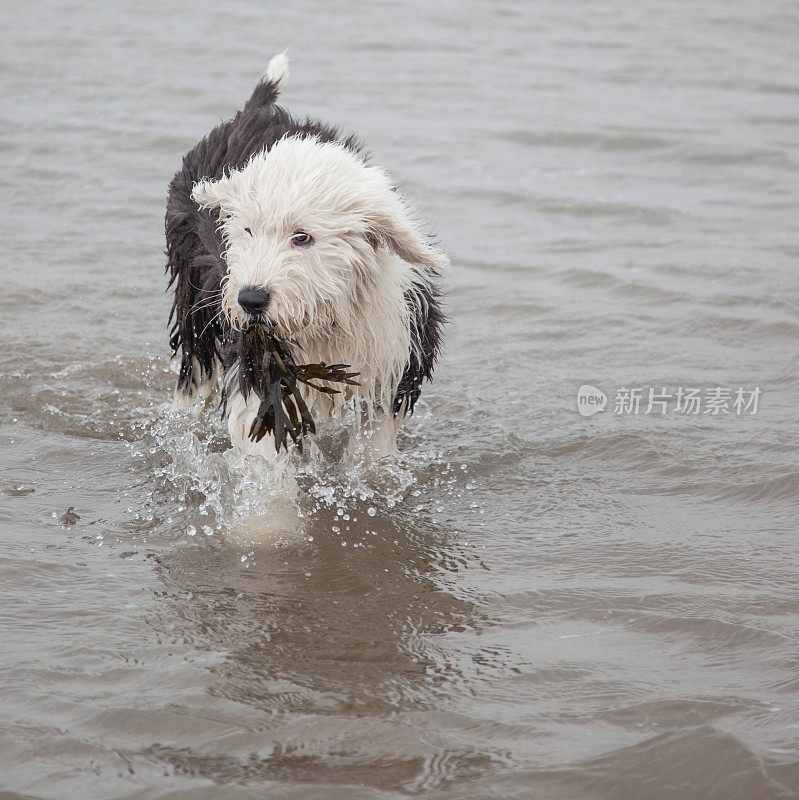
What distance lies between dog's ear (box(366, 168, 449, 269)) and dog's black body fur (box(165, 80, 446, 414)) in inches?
15.1

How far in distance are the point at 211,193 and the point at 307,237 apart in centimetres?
56

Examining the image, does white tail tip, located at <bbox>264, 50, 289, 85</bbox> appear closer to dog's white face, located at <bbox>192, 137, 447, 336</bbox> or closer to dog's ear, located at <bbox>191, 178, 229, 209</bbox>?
dog's ear, located at <bbox>191, 178, 229, 209</bbox>

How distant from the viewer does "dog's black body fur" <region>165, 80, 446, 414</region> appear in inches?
163

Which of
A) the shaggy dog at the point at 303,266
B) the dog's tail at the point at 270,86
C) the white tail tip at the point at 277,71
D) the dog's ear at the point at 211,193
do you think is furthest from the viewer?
the white tail tip at the point at 277,71

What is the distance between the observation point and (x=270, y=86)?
4969 mm

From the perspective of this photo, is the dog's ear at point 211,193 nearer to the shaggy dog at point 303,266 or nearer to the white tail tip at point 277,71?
the shaggy dog at point 303,266

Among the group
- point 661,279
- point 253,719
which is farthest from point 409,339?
point 661,279

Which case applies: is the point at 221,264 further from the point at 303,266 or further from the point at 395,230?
the point at 395,230

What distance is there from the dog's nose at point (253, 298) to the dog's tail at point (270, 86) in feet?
5.53

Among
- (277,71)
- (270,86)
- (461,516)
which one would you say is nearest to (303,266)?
(461,516)

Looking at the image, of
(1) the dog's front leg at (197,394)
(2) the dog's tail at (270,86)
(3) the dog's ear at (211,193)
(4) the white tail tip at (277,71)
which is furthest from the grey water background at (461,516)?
(4) the white tail tip at (277,71)

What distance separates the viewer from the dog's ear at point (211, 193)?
381 cm

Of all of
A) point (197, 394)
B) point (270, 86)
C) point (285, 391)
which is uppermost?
point (270, 86)

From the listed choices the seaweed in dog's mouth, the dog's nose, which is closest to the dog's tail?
the seaweed in dog's mouth
